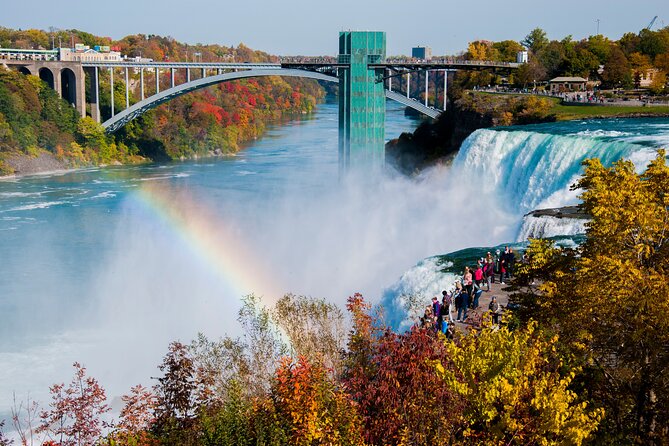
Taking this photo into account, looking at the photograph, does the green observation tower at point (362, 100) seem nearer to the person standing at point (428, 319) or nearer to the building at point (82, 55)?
the building at point (82, 55)

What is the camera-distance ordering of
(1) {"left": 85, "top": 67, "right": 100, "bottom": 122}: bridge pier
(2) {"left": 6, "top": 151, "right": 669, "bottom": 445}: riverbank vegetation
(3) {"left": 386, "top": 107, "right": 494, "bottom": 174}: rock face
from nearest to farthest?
(2) {"left": 6, "top": 151, "right": 669, "bottom": 445}: riverbank vegetation → (3) {"left": 386, "top": 107, "right": 494, "bottom": 174}: rock face → (1) {"left": 85, "top": 67, "right": 100, "bottom": 122}: bridge pier

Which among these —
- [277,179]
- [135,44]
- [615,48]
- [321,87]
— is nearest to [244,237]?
[277,179]

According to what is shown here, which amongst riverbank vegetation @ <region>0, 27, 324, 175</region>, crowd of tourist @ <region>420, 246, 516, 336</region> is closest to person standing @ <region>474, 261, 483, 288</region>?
crowd of tourist @ <region>420, 246, 516, 336</region>

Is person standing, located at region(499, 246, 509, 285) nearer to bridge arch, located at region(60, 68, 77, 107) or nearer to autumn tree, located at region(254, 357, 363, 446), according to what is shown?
autumn tree, located at region(254, 357, 363, 446)

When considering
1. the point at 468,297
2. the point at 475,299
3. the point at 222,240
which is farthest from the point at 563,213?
the point at 222,240

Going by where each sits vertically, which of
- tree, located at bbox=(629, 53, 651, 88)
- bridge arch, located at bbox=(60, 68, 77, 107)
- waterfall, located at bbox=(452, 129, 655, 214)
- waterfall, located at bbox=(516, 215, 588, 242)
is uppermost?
tree, located at bbox=(629, 53, 651, 88)

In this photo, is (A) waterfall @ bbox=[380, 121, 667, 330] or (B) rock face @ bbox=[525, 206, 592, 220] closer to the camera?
(A) waterfall @ bbox=[380, 121, 667, 330]

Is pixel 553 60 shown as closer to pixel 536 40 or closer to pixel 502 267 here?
pixel 536 40

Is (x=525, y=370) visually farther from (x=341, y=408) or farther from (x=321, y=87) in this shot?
(x=321, y=87)

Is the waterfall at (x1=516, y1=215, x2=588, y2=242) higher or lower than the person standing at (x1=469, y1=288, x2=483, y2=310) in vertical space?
higher
